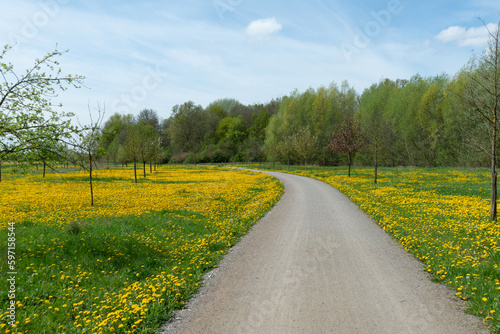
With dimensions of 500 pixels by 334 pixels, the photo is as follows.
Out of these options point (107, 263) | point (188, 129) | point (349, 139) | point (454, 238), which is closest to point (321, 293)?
point (107, 263)

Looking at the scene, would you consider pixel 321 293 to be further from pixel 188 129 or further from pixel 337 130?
pixel 188 129

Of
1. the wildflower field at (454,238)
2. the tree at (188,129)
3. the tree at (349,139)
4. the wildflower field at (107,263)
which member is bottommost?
the wildflower field at (107,263)

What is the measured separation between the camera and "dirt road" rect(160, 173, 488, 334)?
13.6 ft

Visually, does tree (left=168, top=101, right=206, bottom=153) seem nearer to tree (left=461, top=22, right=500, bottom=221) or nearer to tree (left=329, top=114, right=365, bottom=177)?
tree (left=329, top=114, right=365, bottom=177)

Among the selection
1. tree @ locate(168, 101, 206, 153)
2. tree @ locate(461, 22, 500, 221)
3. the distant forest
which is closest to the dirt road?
tree @ locate(461, 22, 500, 221)

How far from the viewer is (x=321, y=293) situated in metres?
5.09

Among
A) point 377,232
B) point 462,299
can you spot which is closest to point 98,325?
point 462,299

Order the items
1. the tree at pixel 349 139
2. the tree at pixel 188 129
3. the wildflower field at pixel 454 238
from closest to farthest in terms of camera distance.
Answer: the wildflower field at pixel 454 238 < the tree at pixel 349 139 < the tree at pixel 188 129

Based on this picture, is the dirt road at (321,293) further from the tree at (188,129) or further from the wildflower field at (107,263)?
the tree at (188,129)

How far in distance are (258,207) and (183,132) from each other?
73.7 meters

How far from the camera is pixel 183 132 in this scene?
83.1m

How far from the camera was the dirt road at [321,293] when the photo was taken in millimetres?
4156

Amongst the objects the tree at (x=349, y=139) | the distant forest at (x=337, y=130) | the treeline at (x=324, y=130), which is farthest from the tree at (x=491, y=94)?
the tree at (x=349, y=139)

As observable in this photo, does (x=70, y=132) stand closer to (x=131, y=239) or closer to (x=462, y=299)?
(x=131, y=239)
